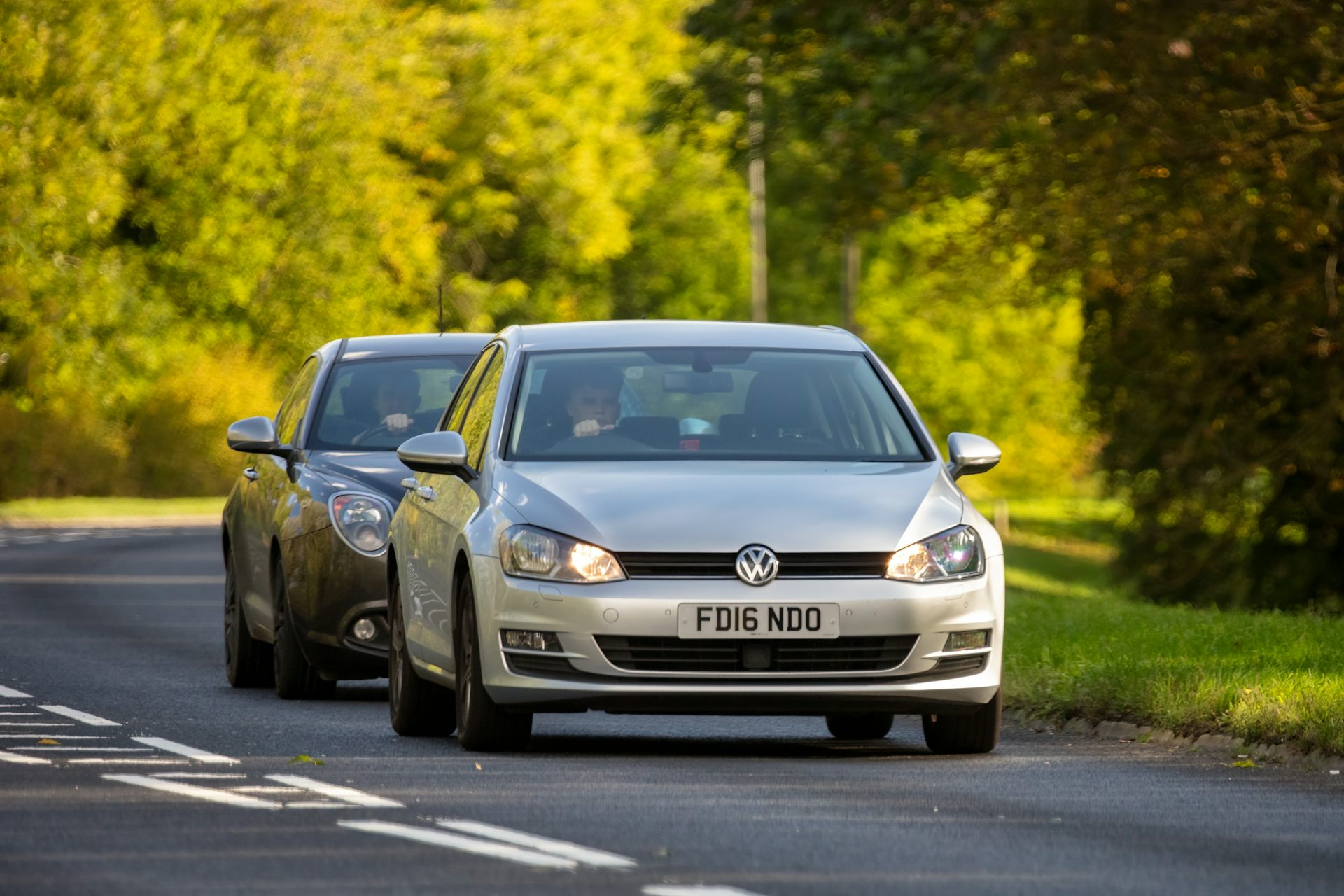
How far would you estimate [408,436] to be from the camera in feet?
49.4

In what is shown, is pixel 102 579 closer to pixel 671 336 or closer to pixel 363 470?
pixel 363 470

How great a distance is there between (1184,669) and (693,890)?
6269 millimetres

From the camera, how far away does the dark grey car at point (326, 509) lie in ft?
45.4

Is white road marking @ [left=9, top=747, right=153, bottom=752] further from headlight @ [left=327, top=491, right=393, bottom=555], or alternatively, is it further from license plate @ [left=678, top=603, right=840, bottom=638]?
headlight @ [left=327, top=491, right=393, bottom=555]

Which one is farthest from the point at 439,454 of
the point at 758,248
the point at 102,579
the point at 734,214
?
the point at 734,214

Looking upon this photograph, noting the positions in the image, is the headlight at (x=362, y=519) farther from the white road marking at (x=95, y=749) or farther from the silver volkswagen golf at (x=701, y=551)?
the white road marking at (x=95, y=749)

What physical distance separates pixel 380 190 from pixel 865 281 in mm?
23332

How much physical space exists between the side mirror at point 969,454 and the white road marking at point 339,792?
2871 millimetres

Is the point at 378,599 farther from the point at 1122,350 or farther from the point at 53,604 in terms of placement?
the point at 1122,350

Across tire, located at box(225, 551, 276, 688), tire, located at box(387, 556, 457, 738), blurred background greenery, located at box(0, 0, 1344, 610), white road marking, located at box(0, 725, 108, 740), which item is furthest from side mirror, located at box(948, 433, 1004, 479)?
blurred background greenery, located at box(0, 0, 1344, 610)

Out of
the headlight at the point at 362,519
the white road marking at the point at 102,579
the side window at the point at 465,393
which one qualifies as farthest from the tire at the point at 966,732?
Answer: the white road marking at the point at 102,579

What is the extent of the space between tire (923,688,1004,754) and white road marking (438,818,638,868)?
9.70ft

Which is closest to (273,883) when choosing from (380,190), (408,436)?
(408,436)

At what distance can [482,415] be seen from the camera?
12.0m
